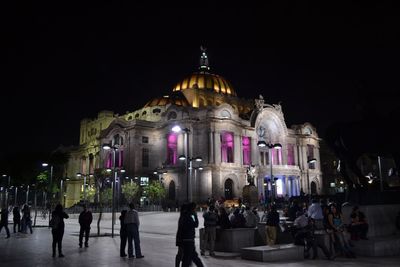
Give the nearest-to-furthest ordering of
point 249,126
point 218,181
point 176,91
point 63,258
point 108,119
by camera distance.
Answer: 1. point 63,258
2. point 218,181
3. point 249,126
4. point 176,91
5. point 108,119

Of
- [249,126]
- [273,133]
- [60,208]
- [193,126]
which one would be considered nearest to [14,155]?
[193,126]

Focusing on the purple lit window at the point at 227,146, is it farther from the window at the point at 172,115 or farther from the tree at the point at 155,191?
the tree at the point at 155,191

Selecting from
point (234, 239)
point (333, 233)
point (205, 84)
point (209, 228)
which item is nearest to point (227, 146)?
point (205, 84)

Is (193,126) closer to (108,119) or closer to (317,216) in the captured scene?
(108,119)

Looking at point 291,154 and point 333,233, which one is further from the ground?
point 291,154

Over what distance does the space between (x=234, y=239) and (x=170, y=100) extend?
70.3 m

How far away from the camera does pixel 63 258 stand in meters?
13.7

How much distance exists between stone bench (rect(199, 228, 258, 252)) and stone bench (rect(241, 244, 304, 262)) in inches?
60.3

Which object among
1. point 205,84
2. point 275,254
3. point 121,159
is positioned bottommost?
point 275,254

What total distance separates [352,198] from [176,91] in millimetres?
75710

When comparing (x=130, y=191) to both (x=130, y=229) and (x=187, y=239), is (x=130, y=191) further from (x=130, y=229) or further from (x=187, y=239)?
(x=187, y=239)

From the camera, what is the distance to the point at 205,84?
3472 inches

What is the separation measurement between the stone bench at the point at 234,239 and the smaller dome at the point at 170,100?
67.0 meters

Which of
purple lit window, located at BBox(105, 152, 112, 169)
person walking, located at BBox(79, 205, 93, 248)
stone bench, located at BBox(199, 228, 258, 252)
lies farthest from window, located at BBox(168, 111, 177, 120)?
stone bench, located at BBox(199, 228, 258, 252)
